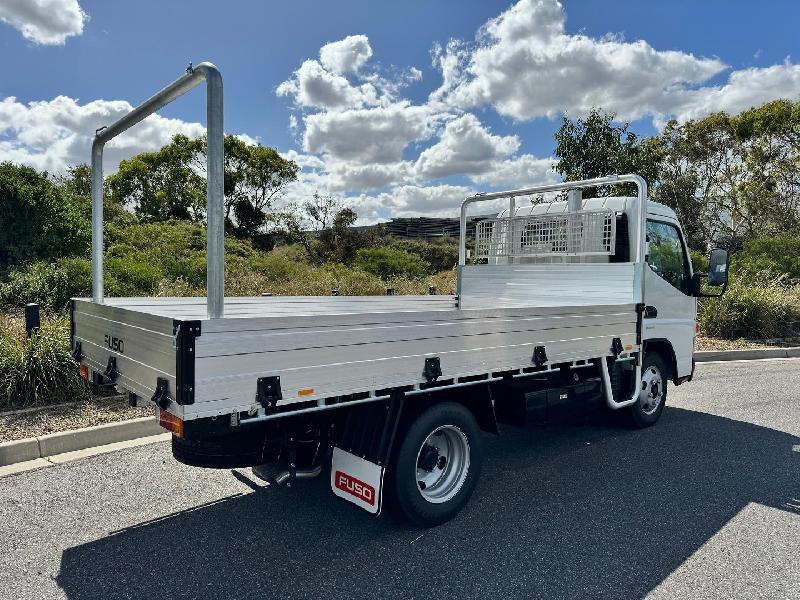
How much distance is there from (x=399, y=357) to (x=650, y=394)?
378cm

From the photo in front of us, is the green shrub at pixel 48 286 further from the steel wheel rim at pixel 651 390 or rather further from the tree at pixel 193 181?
the tree at pixel 193 181

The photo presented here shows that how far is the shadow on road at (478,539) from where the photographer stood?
3.11 metres

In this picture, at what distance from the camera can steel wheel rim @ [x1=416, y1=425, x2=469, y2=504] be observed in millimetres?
3875

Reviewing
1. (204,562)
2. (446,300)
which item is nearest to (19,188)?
(446,300)

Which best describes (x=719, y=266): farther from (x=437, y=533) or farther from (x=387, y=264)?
(x=387, y=264)

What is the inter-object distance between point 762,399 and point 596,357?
14.3 feet

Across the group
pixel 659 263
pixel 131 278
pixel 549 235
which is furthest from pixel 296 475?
pixel 131 278

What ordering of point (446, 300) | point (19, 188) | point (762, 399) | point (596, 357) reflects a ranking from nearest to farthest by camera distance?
point (596, 357) → point (446, 300) → point (762, 399) → point (19, 188)

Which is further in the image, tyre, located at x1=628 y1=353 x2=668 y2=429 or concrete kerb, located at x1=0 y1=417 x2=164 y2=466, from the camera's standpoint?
tyre, located at x1=628 y1=353 x2=668 y2=429

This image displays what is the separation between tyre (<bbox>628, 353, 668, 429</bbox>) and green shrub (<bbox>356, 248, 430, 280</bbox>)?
1228cm

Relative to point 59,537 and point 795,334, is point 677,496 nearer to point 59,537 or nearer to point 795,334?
point 59,537

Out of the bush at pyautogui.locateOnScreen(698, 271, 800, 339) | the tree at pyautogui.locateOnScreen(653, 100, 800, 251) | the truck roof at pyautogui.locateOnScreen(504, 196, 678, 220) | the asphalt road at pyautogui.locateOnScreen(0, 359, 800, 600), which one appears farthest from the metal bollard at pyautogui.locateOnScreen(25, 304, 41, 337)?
the tree at pyautogui.locateOnScreen(653, 100, 800, 251)

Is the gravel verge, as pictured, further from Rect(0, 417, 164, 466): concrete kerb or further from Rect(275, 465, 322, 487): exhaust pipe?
Rect(275, 465, 322, 487): exhaust pipe

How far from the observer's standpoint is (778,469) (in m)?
5.00
